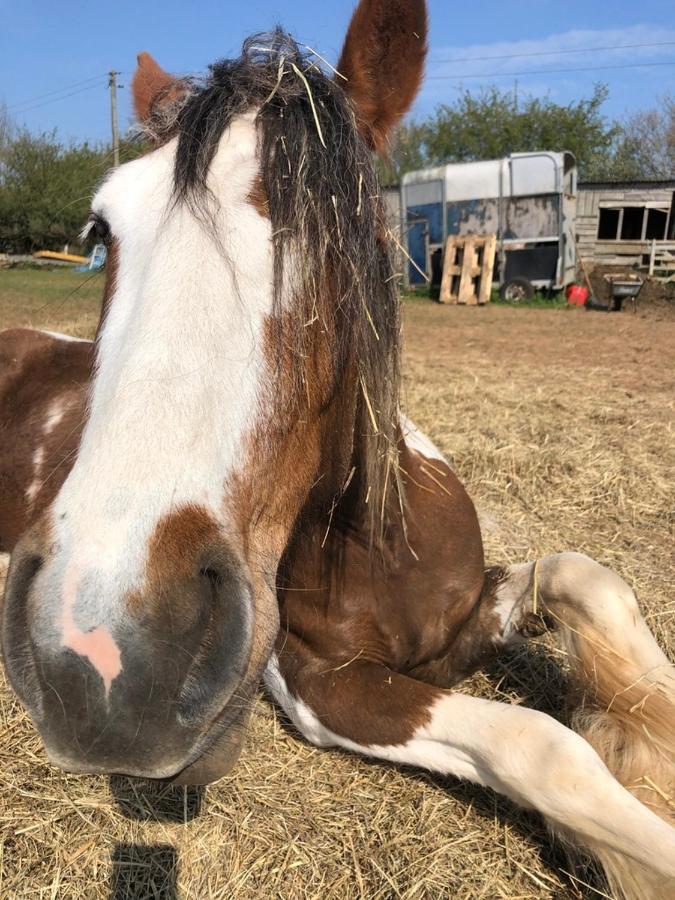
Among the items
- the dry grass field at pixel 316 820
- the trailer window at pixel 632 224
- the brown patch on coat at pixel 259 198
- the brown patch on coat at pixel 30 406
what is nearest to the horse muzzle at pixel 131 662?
the brown patch on coat at pixel 259 198

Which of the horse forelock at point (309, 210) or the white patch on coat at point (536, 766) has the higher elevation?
the horse forelock at point (309, 210)

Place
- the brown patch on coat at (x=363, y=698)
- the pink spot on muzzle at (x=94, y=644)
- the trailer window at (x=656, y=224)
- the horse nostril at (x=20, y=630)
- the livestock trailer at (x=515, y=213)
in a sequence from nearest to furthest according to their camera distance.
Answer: the pink spot on muzzle at (x=94, y=644) < the horse nostril at (x=20, y=630) < the brown patch on coat at (x=363, y=698) < the livestock trailer at (x=515, y=213) < the trailer window at (x=656, y=224)

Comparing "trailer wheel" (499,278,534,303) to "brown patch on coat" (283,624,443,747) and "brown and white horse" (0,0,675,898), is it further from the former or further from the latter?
"brown patch on coat" (283,624,443,747)

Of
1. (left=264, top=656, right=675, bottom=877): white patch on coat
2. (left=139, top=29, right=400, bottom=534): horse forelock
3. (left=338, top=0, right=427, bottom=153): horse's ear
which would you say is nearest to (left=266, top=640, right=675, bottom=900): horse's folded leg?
(left=264, top=656, right=675, bottom=877): white patch on coat

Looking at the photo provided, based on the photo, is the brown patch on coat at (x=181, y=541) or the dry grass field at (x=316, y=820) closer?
the brown patch on coat at (x=181, y=541)

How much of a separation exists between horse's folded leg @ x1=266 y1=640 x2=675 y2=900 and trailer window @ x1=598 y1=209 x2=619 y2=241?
2799 centimetres

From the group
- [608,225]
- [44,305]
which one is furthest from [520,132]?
[44,305]

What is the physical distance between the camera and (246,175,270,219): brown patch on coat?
1.67 meters

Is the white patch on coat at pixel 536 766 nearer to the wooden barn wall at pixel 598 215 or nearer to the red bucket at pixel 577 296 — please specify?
the red bucket at pixel 577 296

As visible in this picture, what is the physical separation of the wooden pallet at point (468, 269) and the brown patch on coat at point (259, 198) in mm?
18861

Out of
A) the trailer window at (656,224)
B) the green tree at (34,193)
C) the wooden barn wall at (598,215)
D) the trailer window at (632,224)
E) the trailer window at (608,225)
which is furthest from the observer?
the green tree at (34,193)

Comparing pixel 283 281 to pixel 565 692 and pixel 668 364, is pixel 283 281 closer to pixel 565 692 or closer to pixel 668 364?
pixel 565 692

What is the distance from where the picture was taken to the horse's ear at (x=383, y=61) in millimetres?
1959

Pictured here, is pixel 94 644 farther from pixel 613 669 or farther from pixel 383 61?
pixel 613 669
